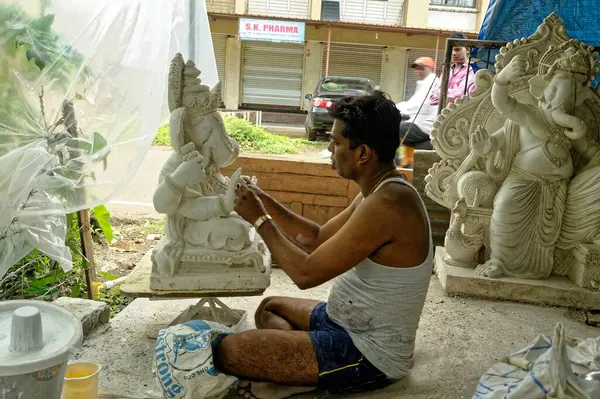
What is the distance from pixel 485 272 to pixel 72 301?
2.84 metres

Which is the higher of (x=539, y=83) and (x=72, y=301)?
(x=539, y=83)

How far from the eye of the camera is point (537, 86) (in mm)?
4180

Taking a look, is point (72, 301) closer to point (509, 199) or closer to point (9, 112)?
point (9, 112)

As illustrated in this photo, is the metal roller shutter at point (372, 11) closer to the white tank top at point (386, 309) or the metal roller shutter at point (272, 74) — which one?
the metal roller shutter at point (272, 74)

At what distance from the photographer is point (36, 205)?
3.53 m

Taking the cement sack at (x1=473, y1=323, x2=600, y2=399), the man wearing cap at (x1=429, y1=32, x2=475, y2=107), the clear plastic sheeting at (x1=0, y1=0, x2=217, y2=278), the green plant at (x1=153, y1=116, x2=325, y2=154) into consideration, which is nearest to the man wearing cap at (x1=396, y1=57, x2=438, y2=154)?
the man wearing cap at (x1=429, y1=32, x2=475, y2=107)

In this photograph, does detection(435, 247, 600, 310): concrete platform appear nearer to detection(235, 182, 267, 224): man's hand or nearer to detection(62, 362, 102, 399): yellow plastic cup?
detection(235, 182, 267, 224): man's hand

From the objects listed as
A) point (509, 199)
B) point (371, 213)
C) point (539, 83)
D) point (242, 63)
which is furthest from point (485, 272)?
point (242, 63)

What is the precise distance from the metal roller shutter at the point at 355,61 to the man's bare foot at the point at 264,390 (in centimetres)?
1492

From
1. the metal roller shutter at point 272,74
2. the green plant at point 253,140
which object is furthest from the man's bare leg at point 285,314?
the metal roller shutter at point 272,74

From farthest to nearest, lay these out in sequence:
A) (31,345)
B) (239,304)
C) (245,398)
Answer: (239,304) → (245,398) → (31,345)

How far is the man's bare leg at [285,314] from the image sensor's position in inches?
115

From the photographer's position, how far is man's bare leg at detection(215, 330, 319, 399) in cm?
246

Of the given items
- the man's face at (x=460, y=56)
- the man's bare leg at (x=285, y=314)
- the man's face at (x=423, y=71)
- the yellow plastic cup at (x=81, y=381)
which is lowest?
the yellow plastic cup at (x=81, y=381)
